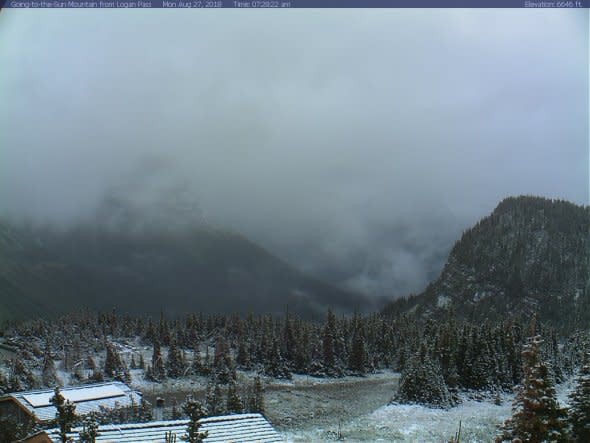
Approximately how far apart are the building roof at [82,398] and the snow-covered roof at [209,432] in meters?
13.8

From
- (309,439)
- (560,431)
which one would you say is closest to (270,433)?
(309,439)

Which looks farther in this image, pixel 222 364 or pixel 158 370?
pixel 222 364

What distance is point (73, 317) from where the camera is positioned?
146375 millimetres

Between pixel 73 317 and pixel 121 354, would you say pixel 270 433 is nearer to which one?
pixel 121 354

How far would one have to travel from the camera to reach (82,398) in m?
65.2

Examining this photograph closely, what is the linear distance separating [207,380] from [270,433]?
197 ft

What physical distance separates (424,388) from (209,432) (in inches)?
1708

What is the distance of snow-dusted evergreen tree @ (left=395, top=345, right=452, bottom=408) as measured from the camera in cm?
7450

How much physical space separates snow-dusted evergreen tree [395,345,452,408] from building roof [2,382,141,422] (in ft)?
128

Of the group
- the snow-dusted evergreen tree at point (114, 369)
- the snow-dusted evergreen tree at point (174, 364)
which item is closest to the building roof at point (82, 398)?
the snow-dusted evergreen tree at point (114, 369)

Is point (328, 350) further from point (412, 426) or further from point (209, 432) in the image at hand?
point (209, 432)

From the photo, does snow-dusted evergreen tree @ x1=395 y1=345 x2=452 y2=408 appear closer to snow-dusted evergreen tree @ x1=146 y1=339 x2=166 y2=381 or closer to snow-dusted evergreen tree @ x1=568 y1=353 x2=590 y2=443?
snow-dusted evergreen tree @ x1=568 y1=353 x2=590 y2=443

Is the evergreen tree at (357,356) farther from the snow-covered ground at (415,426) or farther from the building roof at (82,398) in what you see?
the building roof at (82,398)

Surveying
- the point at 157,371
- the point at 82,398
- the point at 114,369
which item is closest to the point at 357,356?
the point at 157,371
